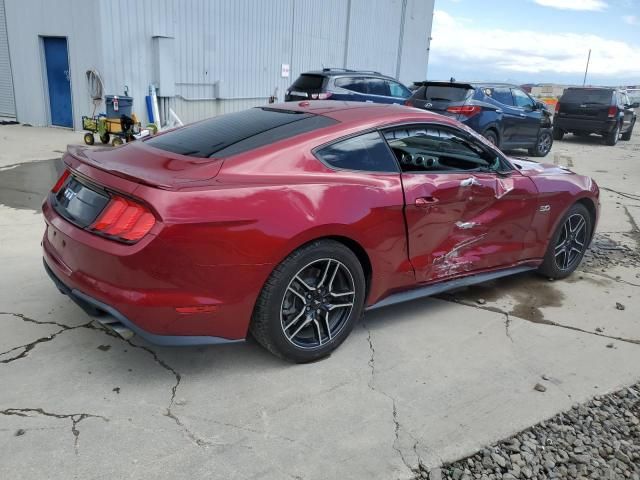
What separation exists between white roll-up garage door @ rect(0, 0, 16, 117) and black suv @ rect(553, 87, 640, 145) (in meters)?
15.6

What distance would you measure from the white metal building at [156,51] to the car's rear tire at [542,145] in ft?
26.9

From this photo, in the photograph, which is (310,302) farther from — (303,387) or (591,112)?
(591,112)

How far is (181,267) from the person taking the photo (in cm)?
263

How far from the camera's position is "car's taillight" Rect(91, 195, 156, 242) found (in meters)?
2.61

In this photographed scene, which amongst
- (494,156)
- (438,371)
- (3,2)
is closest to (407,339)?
(438,371)

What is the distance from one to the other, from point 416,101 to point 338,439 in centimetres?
963

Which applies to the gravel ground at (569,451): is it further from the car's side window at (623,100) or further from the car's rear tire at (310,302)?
the car's side window at (623,100)

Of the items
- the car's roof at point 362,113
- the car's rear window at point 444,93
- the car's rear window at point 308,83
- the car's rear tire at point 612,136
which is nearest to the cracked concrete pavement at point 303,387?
the car's roof at point 362,113

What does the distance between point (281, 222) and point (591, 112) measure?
53.8ft

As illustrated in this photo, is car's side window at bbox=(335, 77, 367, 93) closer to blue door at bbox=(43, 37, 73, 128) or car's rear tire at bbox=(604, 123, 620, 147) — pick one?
blue door at bbox=(43, 37, 73, 128)

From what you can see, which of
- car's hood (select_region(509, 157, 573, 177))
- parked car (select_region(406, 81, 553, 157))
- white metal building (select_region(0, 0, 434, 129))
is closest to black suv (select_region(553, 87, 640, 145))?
parked car (select_region(406, 81, 553, 157))

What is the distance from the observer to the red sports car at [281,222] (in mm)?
2658

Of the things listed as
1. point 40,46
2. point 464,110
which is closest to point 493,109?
point 464,110

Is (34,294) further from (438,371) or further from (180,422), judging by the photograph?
(438,371)
